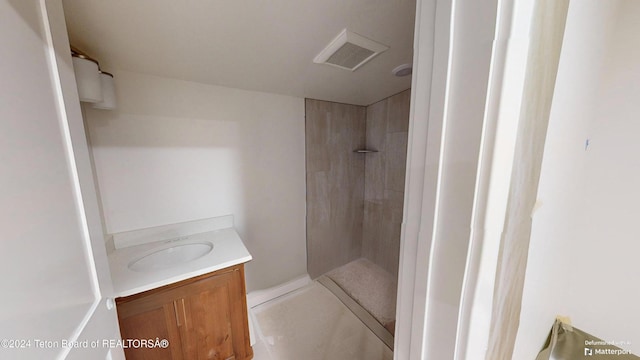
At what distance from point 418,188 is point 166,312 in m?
1.39

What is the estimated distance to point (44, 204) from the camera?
1.40 feet

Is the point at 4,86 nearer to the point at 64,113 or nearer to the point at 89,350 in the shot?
the point at 64,113

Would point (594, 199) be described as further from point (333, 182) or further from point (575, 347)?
point (333, 182)

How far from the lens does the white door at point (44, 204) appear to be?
0.35 metres

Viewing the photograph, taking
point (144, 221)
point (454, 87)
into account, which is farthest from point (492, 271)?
point (144, 221)

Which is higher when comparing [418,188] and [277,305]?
[418,188]

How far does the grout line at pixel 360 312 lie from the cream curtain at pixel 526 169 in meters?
1.25

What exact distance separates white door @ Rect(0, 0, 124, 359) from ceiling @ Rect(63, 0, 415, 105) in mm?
365

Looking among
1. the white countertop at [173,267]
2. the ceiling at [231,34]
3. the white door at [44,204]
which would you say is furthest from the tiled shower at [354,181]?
the white door at [44,204]

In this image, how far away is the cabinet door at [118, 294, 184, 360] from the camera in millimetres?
963

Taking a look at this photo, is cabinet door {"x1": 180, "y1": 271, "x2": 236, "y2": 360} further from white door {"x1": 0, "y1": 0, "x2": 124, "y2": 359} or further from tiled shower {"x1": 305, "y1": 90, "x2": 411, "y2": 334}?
tiled shower {"x1": 305, "y1": 90, "x2": 411, "y2": 334}

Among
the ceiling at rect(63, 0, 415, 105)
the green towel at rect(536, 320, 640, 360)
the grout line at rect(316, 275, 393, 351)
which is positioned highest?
the ceiling at rect(63, 0, 415, 105)

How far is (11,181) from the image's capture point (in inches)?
14.1

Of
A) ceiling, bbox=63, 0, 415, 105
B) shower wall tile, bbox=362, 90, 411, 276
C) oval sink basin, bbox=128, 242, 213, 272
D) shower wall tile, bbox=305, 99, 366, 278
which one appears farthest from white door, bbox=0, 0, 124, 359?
shower wall tile, bbox=362, 90, 411, 276
